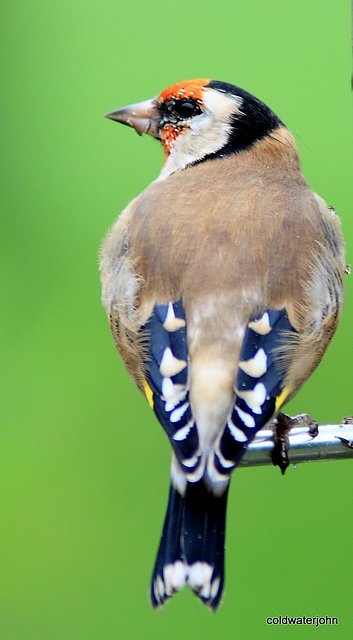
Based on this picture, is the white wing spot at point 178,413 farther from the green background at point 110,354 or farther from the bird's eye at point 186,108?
the green background at point 110,354

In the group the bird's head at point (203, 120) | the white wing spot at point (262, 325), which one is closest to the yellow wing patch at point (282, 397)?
the white wing spot at point (262, 325)

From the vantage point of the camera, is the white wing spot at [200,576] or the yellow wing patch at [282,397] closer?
the white wing spot at [200,576]

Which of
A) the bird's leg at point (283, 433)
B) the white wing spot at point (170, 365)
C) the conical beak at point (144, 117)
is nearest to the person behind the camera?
the white wing spot at point (170, 365)

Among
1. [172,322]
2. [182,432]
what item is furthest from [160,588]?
[172,322]

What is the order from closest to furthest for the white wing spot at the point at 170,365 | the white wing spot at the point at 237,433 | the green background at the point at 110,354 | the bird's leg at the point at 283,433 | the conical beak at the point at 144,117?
the white wing spot at the point at 237,433 < the white wing spot at the point at 170,365 < the bird's leg at the point at 283,433 < the conical beak at the point at 144,117 < the green background at the point at 110,354

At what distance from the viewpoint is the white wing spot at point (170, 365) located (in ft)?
7.27

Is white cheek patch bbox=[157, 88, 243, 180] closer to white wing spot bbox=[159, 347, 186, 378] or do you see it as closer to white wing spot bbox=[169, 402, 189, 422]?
white wing spot bbox=[159, 347, 186, 378]

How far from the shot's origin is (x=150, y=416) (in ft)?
13.5

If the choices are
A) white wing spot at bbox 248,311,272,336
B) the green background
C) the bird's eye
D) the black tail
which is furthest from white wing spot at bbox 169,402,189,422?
the green background

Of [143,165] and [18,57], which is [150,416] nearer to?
[143,165]

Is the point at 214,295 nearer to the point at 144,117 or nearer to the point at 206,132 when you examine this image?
the point at 206,132

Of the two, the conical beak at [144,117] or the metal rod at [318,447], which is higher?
the conical beak at [144,117]

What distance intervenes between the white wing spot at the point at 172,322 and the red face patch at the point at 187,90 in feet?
2.48

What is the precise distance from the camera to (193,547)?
2158 mm
